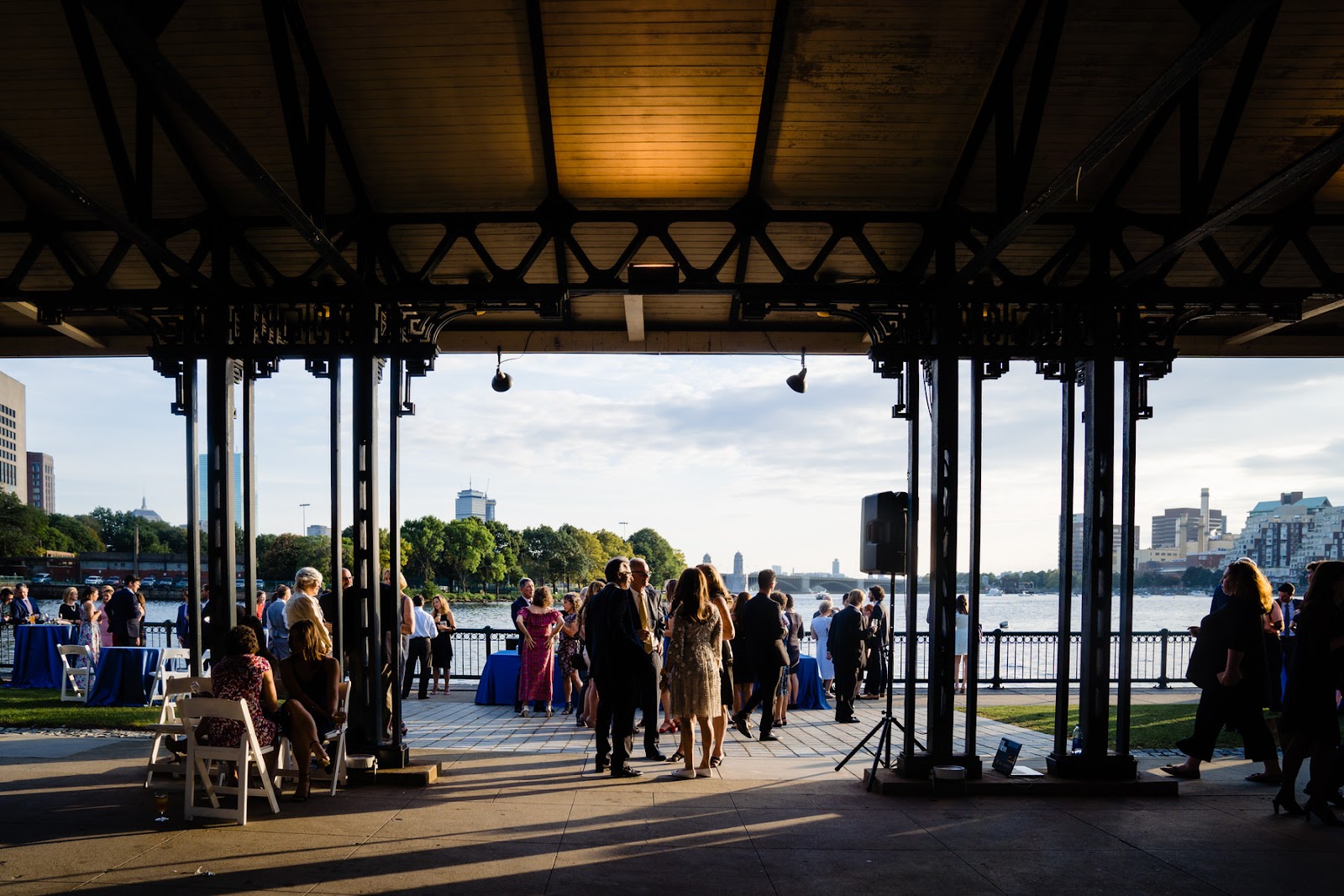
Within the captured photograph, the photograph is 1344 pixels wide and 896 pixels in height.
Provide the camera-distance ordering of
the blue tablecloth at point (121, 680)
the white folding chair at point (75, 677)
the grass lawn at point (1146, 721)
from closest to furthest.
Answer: the grass lawn at point (1146, 721) → the blue tablecloth at point (121, 680) → the white folding chair at point (75, 677)

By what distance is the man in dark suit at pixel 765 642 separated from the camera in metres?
9.60

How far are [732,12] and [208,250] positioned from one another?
4.60m

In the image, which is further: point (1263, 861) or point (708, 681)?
point (708, 681)

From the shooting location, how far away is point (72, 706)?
11.6m

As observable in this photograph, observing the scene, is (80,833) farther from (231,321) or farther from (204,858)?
(231,321)

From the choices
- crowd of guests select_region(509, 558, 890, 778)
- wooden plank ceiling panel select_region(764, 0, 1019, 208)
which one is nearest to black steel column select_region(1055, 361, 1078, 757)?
wooden plank ceiling panel select_region(764, 0, 1019, 208)

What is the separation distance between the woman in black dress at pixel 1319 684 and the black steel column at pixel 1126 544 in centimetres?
113

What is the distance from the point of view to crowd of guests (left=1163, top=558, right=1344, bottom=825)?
6.10 m

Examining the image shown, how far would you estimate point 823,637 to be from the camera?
1308 cm

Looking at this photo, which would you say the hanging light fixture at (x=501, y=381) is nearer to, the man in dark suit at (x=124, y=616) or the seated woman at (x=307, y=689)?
the seated woman at (x=307, y=689)

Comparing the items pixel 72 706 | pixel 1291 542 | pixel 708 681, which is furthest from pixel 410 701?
pixel 1291 542

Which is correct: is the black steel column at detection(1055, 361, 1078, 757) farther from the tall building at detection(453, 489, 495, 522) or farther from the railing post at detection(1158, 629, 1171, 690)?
the tall building at detection(453, 489, 495, 522)

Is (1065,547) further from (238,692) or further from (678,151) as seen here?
(238,692)

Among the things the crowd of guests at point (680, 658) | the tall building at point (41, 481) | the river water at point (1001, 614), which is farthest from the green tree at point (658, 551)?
the tall building at point (41, 481)
